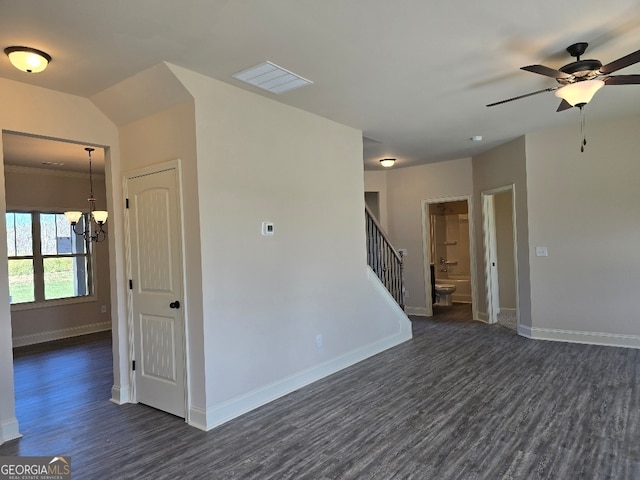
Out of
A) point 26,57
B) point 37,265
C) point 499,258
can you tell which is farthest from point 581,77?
point 37,265

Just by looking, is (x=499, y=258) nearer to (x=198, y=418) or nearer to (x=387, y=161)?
(x=387, y=161)

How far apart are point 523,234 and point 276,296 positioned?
377cm

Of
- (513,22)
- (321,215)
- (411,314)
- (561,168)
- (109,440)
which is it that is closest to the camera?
(513,22)

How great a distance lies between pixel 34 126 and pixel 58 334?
182 inches

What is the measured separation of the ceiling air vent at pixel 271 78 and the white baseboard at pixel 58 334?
5660 mm

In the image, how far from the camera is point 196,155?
3.23 metres

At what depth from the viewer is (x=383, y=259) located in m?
6.22

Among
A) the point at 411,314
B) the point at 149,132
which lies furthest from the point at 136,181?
the point at 411,314

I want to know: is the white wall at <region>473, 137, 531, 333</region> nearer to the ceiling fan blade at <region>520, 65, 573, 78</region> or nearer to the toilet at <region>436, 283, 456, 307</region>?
the toilet at <region>436, 283, 456, 307</region>

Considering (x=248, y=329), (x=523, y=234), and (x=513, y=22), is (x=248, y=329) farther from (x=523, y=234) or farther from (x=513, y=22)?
(x=523, y=234)

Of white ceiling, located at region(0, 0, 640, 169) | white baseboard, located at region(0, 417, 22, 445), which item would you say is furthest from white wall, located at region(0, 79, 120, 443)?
white ceiling, located at region(0, 0, 640, 169)

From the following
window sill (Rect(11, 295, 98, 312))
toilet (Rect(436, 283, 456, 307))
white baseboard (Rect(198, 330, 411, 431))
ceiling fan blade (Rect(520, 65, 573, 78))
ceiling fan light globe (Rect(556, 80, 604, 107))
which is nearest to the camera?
ceiling fan blade (Rect(520, 65, 573, 78))

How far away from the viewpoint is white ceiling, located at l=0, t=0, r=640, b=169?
238 cm

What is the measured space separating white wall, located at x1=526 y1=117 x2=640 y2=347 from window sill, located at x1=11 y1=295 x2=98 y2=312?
7094 millimetres
